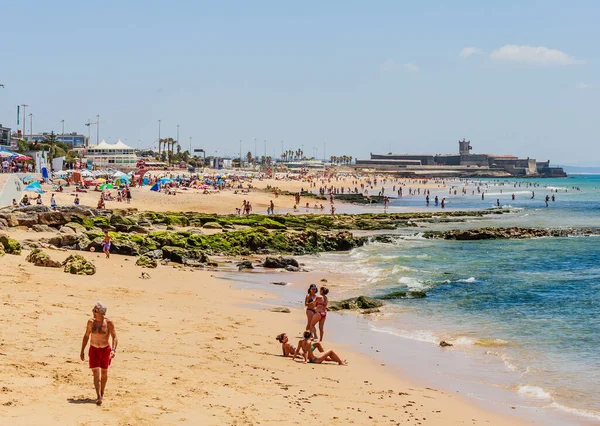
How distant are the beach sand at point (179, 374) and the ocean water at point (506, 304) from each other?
2.48 meters

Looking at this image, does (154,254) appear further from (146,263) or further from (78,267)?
(78,267)

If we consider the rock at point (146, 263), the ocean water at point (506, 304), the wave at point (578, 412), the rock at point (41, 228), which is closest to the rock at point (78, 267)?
the rock at point (146, 263)

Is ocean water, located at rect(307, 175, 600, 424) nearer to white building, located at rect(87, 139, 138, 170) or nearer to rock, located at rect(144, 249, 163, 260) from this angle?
rock, located at rect(144, 249, 163, 260)

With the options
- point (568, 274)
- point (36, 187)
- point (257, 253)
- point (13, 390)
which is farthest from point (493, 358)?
point (36, 187)

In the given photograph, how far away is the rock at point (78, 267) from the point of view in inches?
811

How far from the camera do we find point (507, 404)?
12.3m

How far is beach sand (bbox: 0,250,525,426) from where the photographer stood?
925cm

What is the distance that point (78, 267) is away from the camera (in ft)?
68.0

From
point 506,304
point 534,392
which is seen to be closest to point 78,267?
point 506,304

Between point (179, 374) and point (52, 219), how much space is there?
78.8ft

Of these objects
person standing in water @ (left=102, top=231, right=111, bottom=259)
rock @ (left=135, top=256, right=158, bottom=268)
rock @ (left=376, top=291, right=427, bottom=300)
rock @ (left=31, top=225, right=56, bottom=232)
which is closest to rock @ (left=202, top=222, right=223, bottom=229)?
rock @ (left=31, top=225, right=56, bottom=232)

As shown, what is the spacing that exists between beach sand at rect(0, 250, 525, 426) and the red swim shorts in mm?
442

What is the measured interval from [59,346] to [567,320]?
44.9 ft

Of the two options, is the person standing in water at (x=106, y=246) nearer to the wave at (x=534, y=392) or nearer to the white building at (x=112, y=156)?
the wave at (x=534, y=392)
